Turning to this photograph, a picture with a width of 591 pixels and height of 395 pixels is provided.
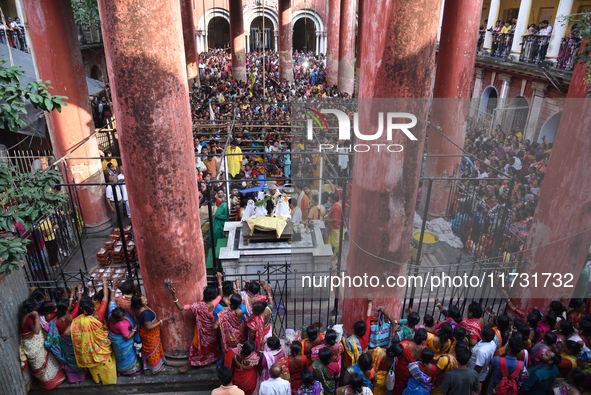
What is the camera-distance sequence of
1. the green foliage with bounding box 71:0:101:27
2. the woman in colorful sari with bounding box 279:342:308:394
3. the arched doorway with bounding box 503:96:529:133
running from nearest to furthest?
the woman in colorful sari with bounding box 279:342:308:394
the green foliage with bounding box 71:0:101:27
the arched doorway with bounding box 503:96:529:133

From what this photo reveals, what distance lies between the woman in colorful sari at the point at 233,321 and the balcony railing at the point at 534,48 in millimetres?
15343

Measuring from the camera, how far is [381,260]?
449 cm

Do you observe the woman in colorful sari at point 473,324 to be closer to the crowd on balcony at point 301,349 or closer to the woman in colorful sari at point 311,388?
the crowd on balcony at point 301,349

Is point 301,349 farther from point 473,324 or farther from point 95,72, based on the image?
point 95,72

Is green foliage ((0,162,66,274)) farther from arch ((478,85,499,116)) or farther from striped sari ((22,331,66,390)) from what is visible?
arch ((478,85,499,116))

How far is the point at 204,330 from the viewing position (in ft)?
14.4

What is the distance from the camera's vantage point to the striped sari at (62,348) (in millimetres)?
4230

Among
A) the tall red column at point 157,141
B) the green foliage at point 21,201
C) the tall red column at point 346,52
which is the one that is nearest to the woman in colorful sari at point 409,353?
the tall red column at point 157,141

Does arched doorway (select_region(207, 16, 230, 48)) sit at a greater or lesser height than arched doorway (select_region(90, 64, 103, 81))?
greater

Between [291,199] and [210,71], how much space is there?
17907mm

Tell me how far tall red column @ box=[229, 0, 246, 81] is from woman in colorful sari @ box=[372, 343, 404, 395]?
18.9m

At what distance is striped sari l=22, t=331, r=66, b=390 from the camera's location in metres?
4.20

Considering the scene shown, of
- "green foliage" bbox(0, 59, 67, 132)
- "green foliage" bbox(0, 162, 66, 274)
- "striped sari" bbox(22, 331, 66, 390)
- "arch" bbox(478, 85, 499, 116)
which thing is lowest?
"striped sari" bbox(22, 331, 66, 390)

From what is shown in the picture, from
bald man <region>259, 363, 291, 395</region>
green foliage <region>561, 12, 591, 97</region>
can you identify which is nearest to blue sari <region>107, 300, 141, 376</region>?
bald man <region>259, 363, 291, 395</region>
